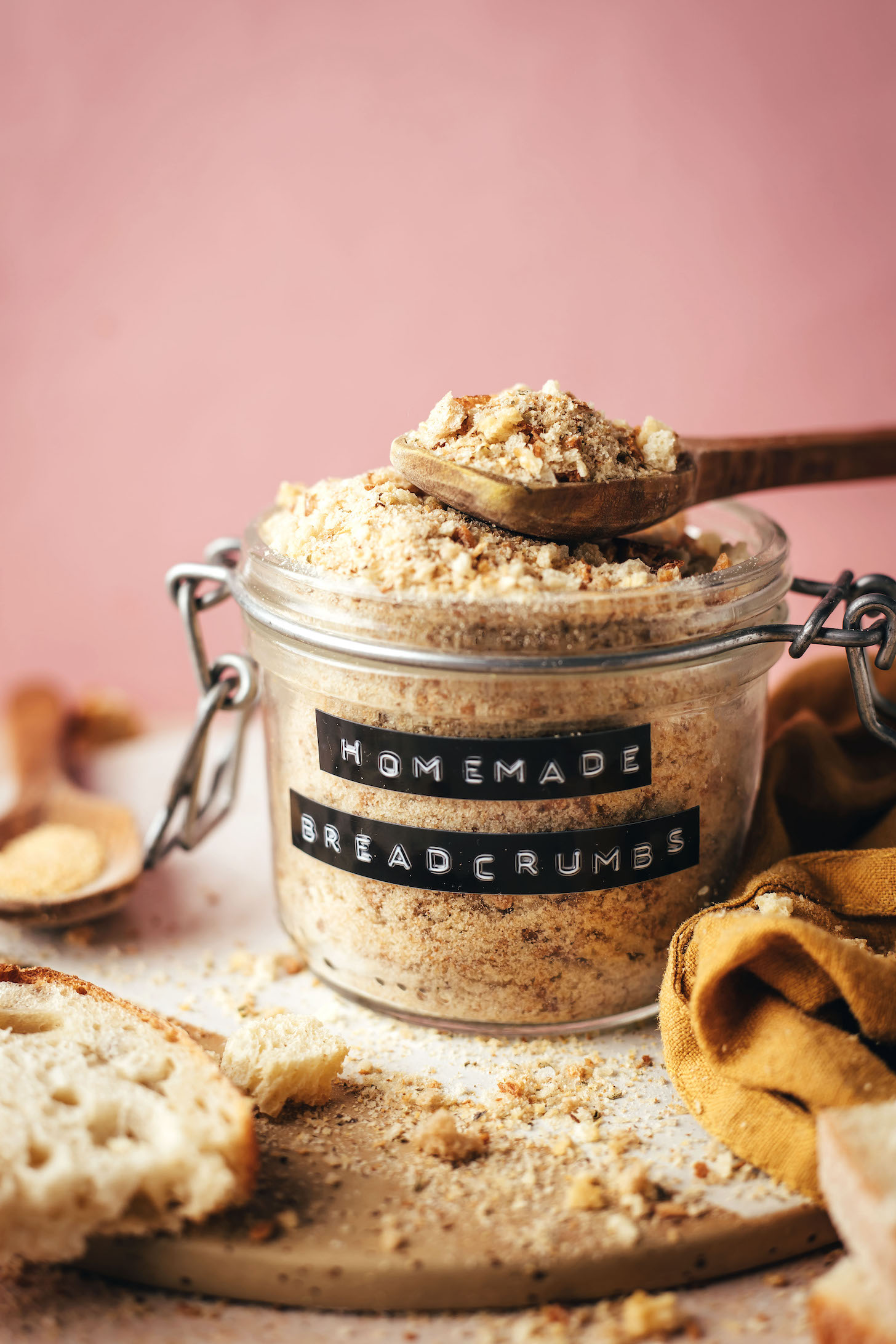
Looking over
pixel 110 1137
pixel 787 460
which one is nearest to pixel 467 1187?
pixel 110 1137

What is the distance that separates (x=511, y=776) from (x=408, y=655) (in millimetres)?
137

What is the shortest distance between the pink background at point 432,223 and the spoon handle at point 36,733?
690 mm

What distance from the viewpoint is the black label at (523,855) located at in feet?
3.37

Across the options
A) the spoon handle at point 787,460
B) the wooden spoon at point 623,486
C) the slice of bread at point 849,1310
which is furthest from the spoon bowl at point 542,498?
the slice of bread at point 849,1310

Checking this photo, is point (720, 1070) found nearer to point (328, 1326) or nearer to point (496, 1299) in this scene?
point (496, 1299)

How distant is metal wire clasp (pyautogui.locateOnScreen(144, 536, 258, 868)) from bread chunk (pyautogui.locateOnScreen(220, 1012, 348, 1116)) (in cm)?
40

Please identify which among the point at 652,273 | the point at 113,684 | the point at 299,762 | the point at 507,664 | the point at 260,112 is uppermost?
the point at 260,112

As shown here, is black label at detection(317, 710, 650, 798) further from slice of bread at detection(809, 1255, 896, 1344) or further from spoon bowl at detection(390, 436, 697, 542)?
slice of bread at detection(809, 1255, 896, 1344)

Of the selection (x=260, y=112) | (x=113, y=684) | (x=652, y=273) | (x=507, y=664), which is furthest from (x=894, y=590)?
(x=113, y=684)

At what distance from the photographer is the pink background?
75.3 inches

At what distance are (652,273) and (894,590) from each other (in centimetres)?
114

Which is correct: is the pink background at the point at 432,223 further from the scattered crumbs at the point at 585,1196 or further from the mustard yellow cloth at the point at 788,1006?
the scattered crumbs at the point at 585,1196

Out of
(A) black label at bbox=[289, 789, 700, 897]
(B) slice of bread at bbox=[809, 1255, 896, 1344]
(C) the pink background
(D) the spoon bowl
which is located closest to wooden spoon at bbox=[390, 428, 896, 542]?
(D) the spoon bowl

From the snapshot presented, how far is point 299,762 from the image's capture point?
1.14 metres
